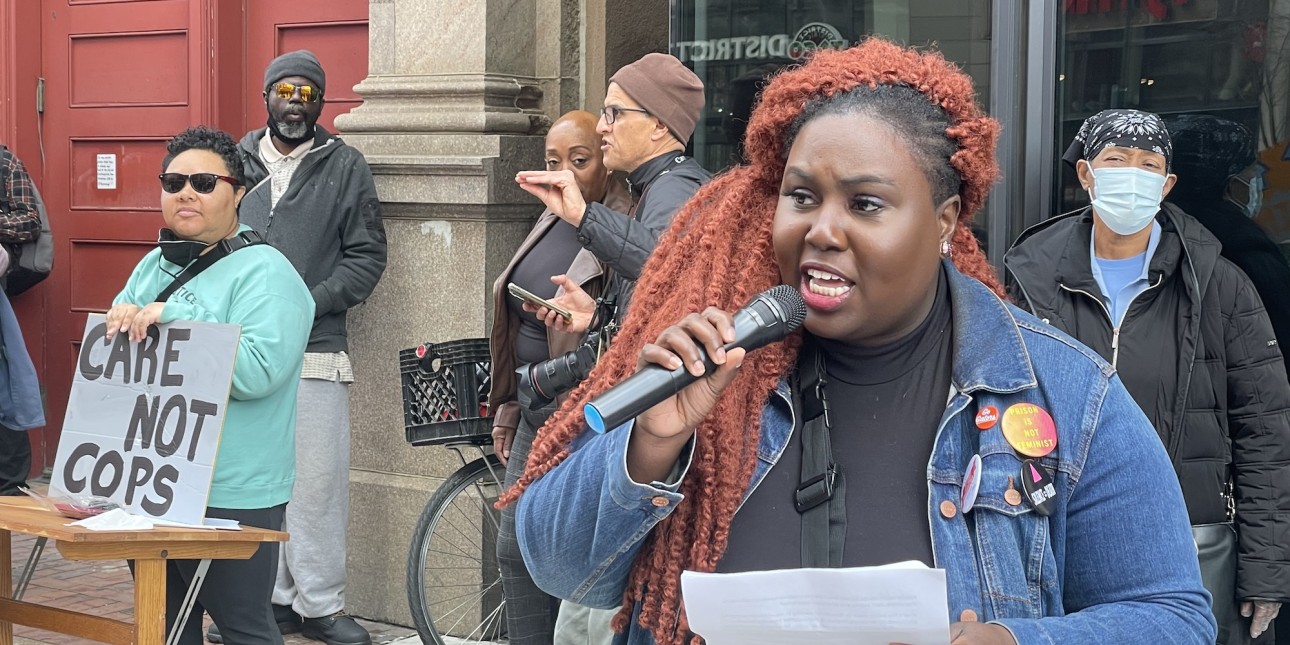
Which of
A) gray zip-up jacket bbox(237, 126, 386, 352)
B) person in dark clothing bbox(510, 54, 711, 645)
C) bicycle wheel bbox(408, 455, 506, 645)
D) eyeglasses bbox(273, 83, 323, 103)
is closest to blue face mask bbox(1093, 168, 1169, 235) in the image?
person in dark clothing bbox(510, 54, 711, 645)

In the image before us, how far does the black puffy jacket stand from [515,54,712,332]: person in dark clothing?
126 centimetres

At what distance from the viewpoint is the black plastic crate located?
5.30 m

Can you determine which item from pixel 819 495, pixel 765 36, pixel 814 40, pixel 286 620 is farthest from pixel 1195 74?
pixel 286 620

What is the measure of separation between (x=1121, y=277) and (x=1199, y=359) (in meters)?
0.34

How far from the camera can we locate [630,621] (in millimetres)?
1973

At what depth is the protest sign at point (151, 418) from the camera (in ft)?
13.5

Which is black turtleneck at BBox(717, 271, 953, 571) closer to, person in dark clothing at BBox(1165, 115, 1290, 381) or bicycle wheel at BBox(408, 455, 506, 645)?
person in dark clothing at BBox(1165, 115, 1290, 381)

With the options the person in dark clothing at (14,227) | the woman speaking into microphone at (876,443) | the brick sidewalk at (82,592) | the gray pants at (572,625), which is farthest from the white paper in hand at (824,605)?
the person in dark clothing at (14,227)

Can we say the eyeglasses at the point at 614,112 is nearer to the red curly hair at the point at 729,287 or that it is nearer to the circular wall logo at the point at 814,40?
the circular wall logo at the point at 814,40

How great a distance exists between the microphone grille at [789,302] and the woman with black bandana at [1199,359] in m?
2.53

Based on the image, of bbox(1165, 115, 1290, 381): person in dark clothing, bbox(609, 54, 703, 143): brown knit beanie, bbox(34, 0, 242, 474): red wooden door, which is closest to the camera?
bbox(1165, 115, 1290, 381): person in dark clothing

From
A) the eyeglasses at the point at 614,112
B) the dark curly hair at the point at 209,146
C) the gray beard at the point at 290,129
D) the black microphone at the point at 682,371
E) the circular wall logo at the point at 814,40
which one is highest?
the circular wall logo at the point at 814,40

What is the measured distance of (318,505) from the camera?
233 inches

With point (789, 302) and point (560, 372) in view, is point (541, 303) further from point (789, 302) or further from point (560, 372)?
point (789, 302)
